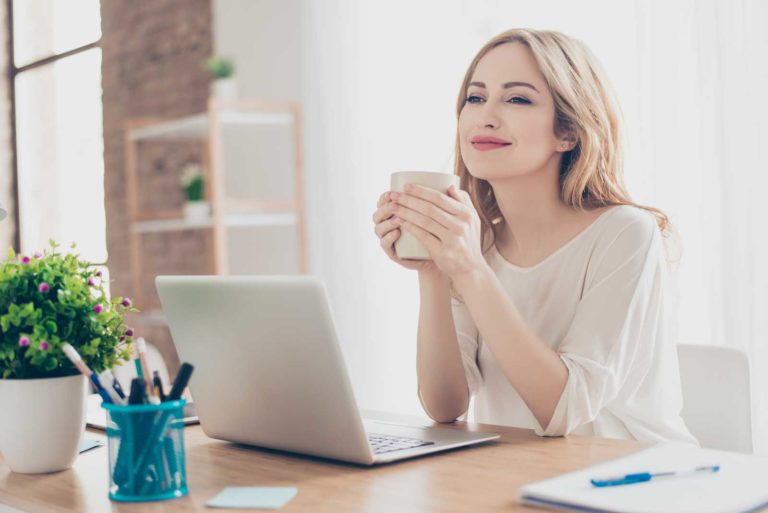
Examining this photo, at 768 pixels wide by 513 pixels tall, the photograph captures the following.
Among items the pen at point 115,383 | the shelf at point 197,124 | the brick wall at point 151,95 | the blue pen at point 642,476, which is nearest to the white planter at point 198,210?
the shelf at point 197,124

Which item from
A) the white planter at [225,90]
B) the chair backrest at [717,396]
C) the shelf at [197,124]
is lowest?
the chair backrest at [717,396]

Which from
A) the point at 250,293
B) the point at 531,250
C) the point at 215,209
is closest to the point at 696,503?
the point at 250,293

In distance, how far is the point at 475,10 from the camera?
113 inches

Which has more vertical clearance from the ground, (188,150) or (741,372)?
(188,150)

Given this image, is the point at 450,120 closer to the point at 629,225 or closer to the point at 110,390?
the point at 629,225

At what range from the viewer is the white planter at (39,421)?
113cm

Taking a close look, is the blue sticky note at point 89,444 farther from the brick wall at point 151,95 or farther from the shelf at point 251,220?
the brick wall at point 151,95

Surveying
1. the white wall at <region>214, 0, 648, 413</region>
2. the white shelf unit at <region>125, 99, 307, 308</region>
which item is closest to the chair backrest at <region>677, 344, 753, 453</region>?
the white wall at <region>214, 0, 648, 413</region>

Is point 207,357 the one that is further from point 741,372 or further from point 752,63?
point 752,63

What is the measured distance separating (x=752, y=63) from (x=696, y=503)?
1.51m

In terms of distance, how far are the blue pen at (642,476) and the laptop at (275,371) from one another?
259 mm

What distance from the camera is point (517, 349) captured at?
4.38ft

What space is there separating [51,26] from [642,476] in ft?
18.9

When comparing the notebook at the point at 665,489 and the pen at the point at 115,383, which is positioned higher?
the pen at the point at 115,383
